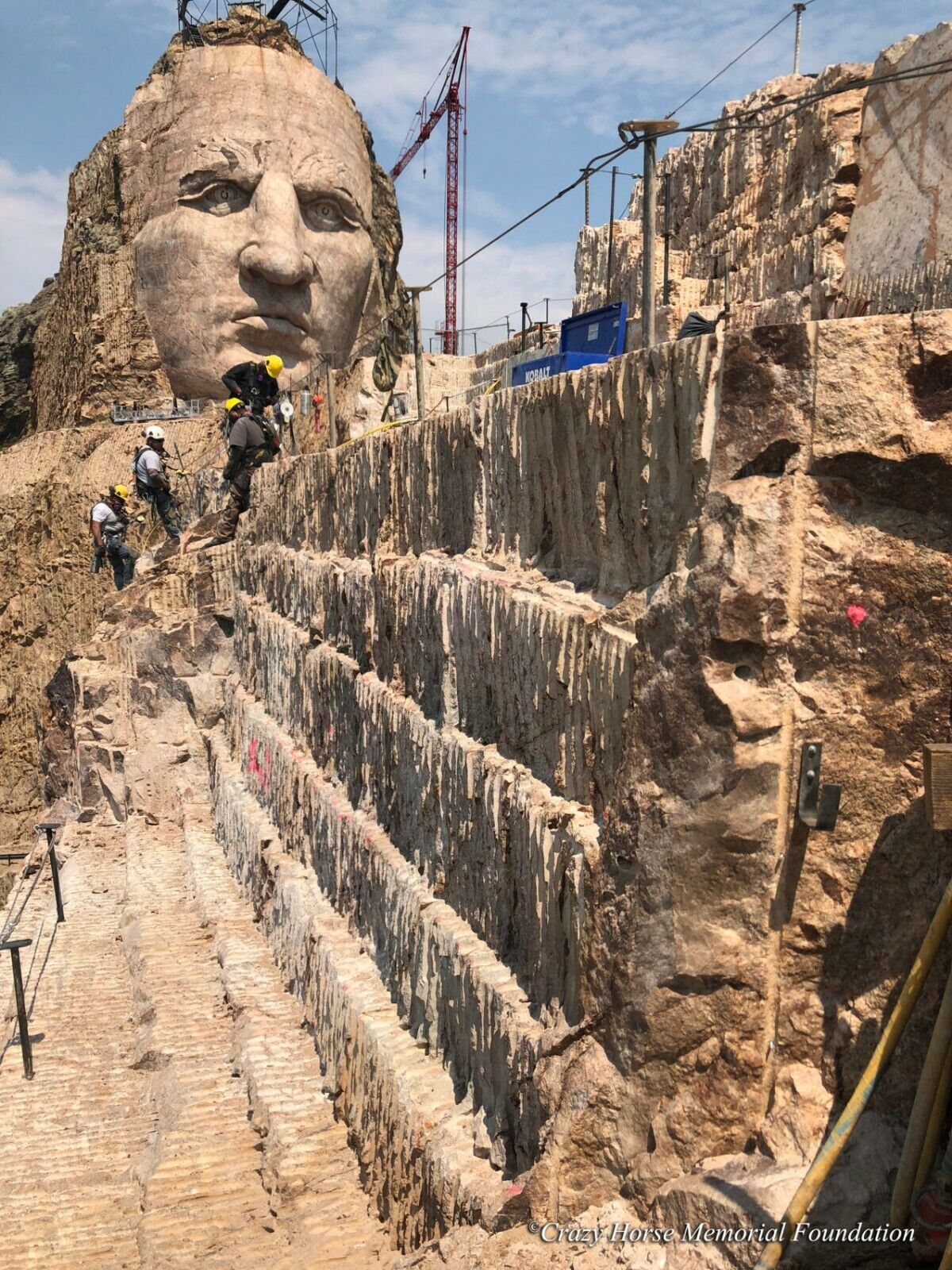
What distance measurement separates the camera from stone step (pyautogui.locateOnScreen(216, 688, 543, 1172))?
3512 mm

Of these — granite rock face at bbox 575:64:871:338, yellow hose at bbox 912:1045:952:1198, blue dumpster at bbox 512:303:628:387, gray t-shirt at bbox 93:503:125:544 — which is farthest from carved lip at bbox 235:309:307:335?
yellow hose at bbox 912:1045:952:1198

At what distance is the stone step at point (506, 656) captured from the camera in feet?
10.9

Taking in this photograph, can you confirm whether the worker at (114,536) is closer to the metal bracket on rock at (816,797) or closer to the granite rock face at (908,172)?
the granite rock face at (908,172)

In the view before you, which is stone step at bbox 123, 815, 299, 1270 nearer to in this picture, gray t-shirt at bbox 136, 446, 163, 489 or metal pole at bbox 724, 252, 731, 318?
gray t-shirt at bbox 136, 446, 163, 489

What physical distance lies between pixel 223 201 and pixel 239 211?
253 mm

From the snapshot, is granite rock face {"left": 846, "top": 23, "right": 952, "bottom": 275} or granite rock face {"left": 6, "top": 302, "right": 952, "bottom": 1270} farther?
granite rock face {"left": 846, "top": 23, "right": 952, "bottom": 275}

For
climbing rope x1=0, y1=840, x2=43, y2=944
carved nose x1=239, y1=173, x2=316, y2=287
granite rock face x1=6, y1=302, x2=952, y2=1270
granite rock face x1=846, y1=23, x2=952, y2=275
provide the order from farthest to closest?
carved nose x1=239, y1=173, x2=316, y2=287
climbing rope x1=0, y1=840, x2=43, y2=944
granite rock face x1=846, y1=23, x2=952, y2=275
granite rock face x1=6, y1=302, x2=952, y2=1270

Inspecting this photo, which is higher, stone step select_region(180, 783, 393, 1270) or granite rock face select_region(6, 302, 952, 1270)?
granite rock face select_region(6, 302, 952, 1270)

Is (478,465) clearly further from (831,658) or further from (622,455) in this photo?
(831,658)

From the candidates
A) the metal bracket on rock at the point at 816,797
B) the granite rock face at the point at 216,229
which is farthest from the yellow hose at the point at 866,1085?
the granite rock face at the point at 216,229

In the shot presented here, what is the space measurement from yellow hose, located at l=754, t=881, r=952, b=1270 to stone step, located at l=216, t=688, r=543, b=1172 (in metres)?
0.88

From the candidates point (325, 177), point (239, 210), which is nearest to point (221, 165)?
point (239, 210)

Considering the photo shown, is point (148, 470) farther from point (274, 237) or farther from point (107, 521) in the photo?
point (274, 237)

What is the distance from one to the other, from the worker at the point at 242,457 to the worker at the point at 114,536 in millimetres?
2226
